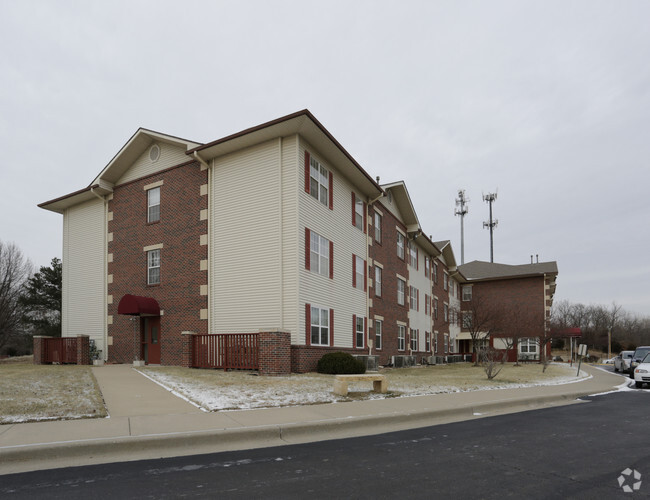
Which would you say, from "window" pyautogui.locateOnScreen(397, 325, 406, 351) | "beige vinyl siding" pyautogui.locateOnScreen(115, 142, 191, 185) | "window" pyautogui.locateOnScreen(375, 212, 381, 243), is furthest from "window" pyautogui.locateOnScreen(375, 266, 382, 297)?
"beige vinyl siding" pyautogui.locateOnScreen(115, 142, 191, 185)

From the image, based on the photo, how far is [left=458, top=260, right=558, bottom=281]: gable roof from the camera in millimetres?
48031

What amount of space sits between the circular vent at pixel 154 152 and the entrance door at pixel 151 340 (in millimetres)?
7563

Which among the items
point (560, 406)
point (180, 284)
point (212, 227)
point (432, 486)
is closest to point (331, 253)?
point (212, 227)

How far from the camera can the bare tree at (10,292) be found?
1666 inches

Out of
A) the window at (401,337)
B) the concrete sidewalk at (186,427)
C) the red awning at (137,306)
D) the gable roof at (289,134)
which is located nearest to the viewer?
the concrete sidewalk at (186,427)

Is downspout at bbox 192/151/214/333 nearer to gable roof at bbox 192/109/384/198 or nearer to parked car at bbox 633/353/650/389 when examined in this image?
gable roof at bbox 192/109/384/198

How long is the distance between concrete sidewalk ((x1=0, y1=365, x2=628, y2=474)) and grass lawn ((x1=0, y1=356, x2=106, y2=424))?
369 millimetres

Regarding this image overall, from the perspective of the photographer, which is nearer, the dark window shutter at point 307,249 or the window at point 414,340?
the dark window shutter at point 307,249

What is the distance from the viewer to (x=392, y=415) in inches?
378

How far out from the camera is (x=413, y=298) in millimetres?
35438

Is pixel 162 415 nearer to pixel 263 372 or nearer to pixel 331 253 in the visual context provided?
pixel 263 372

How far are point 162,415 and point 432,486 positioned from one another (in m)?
5.34

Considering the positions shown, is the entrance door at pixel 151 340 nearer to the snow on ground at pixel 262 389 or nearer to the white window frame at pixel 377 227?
the snow on ground at pixel 262 389

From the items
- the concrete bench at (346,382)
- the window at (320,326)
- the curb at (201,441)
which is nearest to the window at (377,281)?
the window at (320,326)
